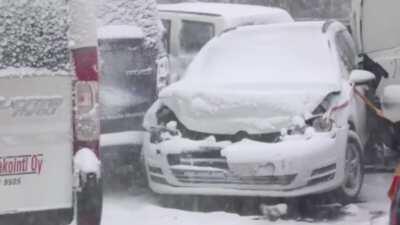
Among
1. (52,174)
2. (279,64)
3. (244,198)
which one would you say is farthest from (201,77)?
(52,174)

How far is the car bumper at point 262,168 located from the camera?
7234 mm

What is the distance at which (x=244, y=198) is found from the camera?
26.1 feet

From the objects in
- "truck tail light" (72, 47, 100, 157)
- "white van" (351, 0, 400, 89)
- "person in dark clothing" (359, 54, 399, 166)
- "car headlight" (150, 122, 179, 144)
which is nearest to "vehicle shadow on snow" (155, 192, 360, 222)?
"car headlight" (150, 122, 179, 144)

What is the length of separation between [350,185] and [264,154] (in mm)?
1166

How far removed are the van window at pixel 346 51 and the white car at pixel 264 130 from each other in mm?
264

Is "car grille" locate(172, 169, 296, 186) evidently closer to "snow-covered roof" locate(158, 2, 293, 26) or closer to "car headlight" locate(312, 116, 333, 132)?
"car headlight" locate(312, 116, 333, 132)

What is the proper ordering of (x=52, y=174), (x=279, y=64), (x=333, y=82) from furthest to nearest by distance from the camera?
(x=279, y=64)
(x=333, y=82)
(x=52, y=174)

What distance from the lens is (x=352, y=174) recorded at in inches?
317

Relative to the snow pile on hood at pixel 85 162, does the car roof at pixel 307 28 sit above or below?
below

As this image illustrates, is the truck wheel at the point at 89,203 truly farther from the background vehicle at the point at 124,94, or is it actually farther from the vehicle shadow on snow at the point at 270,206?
the background vehicle at the point at 124,94

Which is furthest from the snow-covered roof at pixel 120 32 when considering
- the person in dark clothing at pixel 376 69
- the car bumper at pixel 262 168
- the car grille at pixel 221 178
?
the person in dark clothing at pixel 376 69

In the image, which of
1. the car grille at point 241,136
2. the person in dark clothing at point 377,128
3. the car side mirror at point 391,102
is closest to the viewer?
the car grille at point 241,136

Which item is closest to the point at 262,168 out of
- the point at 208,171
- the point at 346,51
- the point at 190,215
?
the point at 208,171

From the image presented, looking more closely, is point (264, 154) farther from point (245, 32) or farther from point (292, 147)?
point (245, 32)
